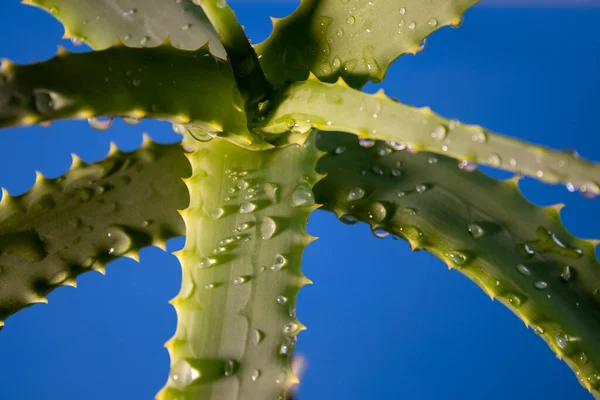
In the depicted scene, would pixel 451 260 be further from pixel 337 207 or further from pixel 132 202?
pixel 132 202

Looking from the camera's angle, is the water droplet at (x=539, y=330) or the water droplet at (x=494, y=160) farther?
the water droplet at (x=539, y=330)

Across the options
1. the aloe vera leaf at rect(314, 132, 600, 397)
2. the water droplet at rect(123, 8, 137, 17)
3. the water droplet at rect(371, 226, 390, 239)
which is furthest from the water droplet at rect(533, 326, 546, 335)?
the water droplet at rect(123, 8, 137, 17)

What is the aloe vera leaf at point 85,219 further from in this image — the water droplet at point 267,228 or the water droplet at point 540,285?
the water droplet at point 540,285

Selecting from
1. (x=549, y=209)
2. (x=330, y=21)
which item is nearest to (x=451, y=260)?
(x=549, y=209)

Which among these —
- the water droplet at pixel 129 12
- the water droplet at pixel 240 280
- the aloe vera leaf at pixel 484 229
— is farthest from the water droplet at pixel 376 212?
the water droplet at pixel 129 12

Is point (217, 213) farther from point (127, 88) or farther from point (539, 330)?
point (539, 330)

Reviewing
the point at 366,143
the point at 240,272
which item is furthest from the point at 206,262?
the point at 366,143
